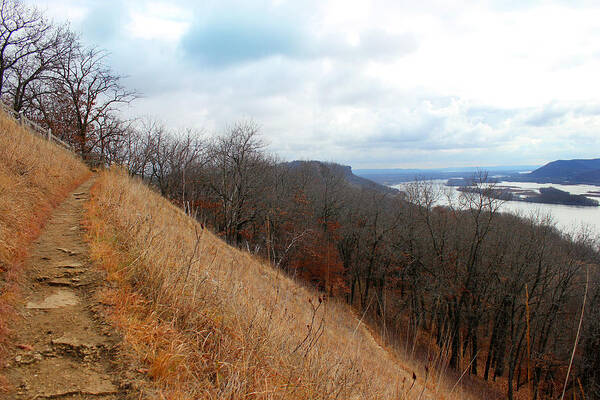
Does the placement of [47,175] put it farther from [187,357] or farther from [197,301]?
[187,357]

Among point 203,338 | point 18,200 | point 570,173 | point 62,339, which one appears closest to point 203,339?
point 203,338

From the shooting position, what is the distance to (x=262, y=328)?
9.14 ft

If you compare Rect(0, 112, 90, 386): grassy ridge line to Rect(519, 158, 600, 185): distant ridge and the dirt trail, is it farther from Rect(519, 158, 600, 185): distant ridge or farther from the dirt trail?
Rect(519, 158, 600, 185): distant ridge

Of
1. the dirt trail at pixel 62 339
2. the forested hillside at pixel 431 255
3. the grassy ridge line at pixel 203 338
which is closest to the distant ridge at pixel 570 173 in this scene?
the forested hillside at pixel 431 255

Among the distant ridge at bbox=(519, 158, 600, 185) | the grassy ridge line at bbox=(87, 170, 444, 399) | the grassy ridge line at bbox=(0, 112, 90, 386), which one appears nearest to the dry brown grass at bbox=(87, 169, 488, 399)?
the grassy ridge line at bbox=(87, 170, 444, 399)

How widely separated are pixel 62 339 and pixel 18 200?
375cm

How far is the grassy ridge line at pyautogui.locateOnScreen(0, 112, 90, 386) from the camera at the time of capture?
2.73m

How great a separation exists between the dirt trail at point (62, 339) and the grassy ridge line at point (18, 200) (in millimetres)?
133

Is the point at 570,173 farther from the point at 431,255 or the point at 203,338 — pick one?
the point at 203,338

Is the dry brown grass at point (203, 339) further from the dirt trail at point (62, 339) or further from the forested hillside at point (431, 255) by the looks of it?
the forested hillside at point (431, 255)

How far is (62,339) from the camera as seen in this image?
7.39 ft

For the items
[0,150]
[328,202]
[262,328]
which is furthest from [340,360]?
[328,202]

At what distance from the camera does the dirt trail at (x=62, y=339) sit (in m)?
1.86

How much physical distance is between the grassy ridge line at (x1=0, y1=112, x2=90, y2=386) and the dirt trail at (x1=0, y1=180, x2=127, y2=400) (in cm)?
13
